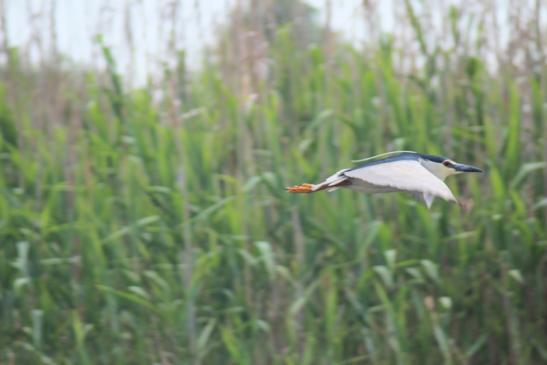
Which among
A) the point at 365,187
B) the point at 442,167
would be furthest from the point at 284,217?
the point at 365,187

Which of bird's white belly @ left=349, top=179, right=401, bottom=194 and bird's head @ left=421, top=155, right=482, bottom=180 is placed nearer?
bird's white belly @ left=349, top=179, right=401, bottom=194

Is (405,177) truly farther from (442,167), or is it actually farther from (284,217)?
(284,217)

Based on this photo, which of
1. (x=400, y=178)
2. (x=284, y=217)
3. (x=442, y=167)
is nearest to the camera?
(x=400, y=178)

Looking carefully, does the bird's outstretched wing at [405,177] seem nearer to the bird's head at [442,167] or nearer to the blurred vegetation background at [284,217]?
the bird's head at [442,167]

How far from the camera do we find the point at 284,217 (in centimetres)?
356

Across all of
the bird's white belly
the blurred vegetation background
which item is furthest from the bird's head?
the blurred vegetation background

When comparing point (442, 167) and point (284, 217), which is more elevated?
point (442, 167)

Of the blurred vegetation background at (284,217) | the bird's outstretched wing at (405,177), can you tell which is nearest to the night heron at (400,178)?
the bird's outstretched wing at (405,177)

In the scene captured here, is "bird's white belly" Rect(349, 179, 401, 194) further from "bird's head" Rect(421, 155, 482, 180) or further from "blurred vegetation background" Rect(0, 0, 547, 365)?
"blurred vegetation background" Rect(0, 0, 547, 365)

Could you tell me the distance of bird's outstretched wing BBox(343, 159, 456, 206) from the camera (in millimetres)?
1406

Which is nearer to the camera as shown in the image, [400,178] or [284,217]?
[400,178]

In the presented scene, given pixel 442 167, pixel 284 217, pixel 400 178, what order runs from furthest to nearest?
pixel 284 217 < pixel 442 167 < pixel 400 178

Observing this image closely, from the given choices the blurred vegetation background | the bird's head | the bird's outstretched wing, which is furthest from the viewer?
the blurred vegetation background

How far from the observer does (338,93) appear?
12.4 feet
